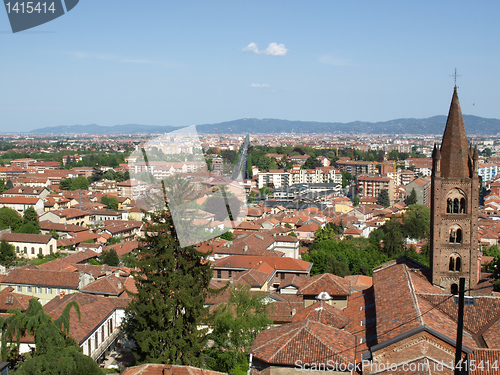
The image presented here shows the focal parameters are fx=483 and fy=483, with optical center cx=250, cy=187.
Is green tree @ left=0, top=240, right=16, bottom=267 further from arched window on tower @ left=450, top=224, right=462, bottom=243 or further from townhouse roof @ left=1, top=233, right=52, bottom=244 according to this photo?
arched window on tower @ left=450, top=224, right=462, bottom=243

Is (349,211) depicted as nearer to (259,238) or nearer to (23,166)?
(259,238)

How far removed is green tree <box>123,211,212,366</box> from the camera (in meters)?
10.5

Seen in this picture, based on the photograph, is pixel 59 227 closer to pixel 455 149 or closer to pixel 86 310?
pixel 86 310

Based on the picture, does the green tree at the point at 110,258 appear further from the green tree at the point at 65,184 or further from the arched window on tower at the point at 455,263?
the green tree at the point at 65,184

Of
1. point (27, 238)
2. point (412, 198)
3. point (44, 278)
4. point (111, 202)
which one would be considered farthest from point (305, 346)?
point (412, 198)

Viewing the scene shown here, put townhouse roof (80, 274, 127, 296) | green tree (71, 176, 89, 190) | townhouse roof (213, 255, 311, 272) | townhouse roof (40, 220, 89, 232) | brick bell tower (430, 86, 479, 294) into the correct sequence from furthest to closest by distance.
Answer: green tree (71, 176, 89, 190) < townhouse roof (40, 220, 89, 232) < townhouse roof (213, 255, 311, 272) < townhouse roof (80, 274, 127, 296) < brick bell tower (430, 86, 479, 294)

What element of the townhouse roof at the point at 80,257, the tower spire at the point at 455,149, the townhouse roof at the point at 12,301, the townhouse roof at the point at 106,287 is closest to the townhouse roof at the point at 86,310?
the townhouse roof at the point at 12,301

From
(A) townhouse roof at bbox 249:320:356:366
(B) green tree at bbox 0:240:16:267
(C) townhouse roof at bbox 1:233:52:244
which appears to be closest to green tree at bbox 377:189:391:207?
(C) townhouse roof at bbox 1:233:52:244

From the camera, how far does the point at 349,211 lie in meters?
44.5

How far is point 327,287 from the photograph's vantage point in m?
16.1

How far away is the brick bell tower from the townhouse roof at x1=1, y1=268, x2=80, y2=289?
13.8 meters

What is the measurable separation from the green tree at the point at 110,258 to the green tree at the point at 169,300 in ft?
51.6

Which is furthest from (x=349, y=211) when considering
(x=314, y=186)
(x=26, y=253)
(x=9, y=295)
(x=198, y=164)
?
(x=198, y=164)

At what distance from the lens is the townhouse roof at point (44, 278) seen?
1959 centimetres
